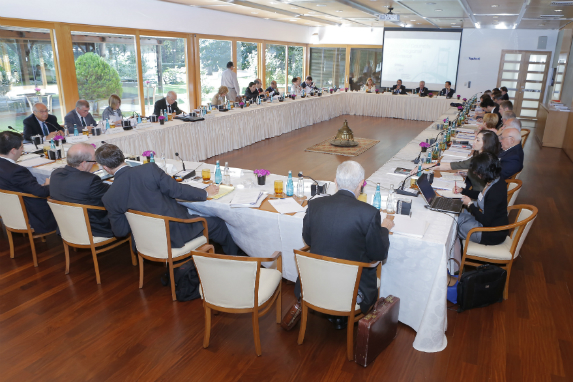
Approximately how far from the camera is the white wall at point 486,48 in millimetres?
14039

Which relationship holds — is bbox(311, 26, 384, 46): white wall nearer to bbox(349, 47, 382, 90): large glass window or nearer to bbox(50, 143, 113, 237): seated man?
bbox(349, 47, 382, 90): large glass window

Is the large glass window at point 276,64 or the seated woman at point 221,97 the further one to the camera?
the large glass window at point 276,64

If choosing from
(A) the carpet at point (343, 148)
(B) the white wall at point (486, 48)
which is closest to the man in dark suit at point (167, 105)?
(A) the carpet at point (343, 148)

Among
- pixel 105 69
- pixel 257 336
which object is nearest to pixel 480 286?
pixel 257 336

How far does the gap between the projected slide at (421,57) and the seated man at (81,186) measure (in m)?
14.3

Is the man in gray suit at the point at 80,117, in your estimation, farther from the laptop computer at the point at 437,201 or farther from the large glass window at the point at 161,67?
the laptop computer at the point at 437,201

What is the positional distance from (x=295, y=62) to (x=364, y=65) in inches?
109

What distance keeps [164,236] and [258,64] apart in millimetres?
12149

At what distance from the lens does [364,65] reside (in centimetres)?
1672

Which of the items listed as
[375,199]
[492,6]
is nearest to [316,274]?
[375,199]

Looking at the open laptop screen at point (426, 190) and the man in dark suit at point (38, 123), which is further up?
the man in dark suit at point (38, 123)

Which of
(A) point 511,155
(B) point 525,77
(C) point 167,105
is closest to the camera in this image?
(A) point 511,155

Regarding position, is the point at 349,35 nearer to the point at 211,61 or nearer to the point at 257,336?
the point at 211,61

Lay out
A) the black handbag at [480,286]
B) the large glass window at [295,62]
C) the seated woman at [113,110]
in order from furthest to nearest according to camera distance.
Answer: the large glass window at [295,62] → the seated woman at [113,110] → the black handbag at [480,286]
